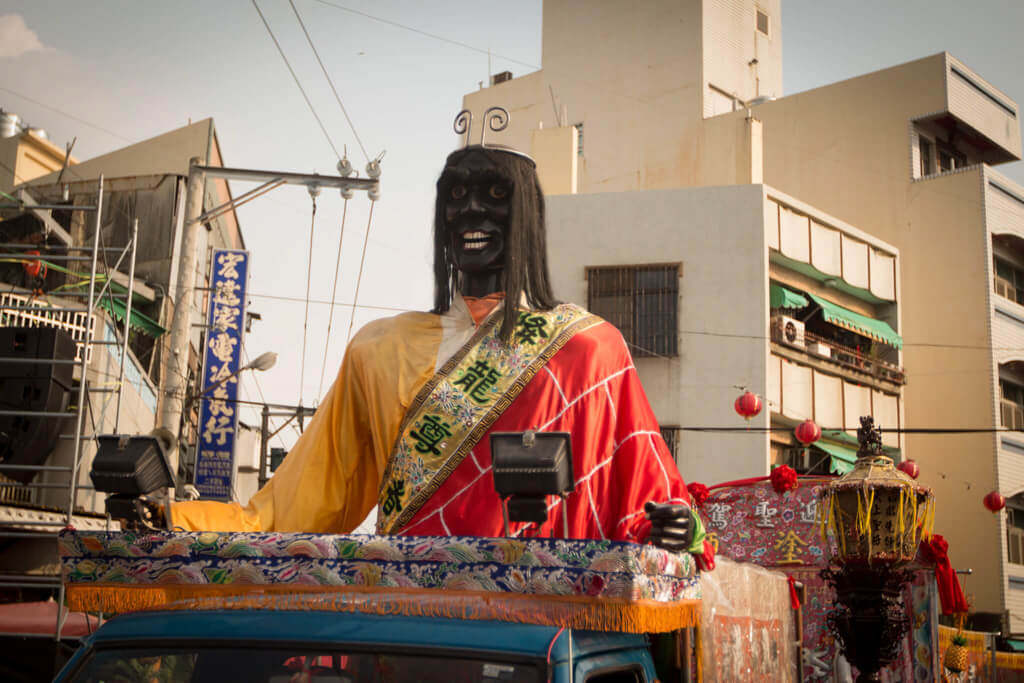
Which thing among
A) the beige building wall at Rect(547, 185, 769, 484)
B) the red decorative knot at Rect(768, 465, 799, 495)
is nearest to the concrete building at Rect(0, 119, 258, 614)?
the red decorative knot at Rect(768, 465, 799, 495)

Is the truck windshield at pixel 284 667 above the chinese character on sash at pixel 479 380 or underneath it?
underneath

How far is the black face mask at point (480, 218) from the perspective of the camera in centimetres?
428

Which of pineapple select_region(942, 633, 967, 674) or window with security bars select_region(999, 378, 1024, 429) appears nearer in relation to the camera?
pineapple select_region(942, 633, 967, 674)

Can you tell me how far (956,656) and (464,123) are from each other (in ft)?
37.9

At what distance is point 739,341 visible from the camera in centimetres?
2348

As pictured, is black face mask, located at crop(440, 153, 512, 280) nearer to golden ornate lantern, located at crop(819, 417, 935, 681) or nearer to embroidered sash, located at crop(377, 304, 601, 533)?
embroidered sash, located at crop(377, 304, 601, 533)

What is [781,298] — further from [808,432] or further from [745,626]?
[745,626]

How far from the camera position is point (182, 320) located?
13.6 m

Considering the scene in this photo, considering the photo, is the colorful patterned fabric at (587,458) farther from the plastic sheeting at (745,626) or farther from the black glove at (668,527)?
the black glove at (668,527)

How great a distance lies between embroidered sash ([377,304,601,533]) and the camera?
393cm

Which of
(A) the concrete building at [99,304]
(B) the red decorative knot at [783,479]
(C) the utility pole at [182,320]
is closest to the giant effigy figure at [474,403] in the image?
(A) the concrete building at [99,304]

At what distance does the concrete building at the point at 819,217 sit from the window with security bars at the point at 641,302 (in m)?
0.17

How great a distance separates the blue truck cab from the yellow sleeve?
123 cm

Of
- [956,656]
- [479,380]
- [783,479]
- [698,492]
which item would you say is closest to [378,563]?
[479,380]
